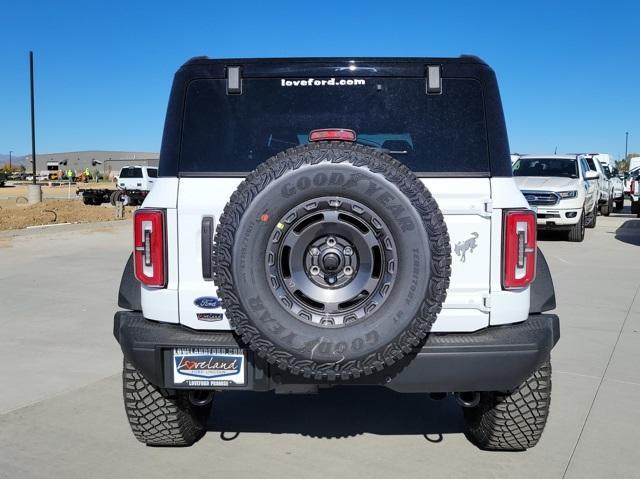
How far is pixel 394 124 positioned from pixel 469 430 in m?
1.84

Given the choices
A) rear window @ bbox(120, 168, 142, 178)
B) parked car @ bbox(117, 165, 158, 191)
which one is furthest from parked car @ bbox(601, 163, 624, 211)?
rear window @ bbox(120, 168, 142, 178)

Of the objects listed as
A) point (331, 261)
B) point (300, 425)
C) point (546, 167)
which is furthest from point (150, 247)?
point (546, 167)

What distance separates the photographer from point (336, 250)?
9.14 feet

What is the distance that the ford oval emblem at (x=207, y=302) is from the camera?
3031mm

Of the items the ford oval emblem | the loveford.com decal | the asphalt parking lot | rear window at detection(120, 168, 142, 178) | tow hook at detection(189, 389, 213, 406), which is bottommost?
the asphalt parking lot

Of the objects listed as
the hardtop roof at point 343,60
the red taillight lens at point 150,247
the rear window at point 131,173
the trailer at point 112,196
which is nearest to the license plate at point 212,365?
the red taillight lens at point 150,247

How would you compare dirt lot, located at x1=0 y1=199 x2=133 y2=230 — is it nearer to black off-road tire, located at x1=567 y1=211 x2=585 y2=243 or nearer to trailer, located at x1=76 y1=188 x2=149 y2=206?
trailer, located at x1=76 y1=188 x2=149 y2=206

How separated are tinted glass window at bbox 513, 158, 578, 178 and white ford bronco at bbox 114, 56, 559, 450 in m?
13.0

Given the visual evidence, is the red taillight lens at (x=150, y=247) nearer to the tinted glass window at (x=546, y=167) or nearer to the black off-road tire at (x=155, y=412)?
the black off-road tire at (x=155, y=412)

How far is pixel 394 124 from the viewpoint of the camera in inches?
129

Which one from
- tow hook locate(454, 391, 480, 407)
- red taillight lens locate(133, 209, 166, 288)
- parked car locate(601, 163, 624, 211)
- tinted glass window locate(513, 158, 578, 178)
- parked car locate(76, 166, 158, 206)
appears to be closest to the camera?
red taillight lens locate(133, 209, 166, 288)

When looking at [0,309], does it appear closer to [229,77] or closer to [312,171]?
[229,77]

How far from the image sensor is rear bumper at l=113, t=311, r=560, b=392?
2.95 meters

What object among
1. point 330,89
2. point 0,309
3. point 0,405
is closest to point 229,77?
point 330,89
